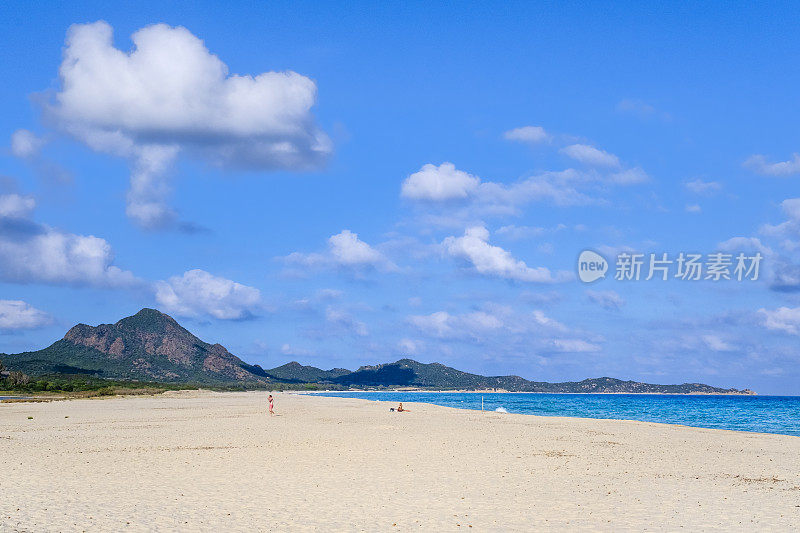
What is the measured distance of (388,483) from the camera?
20359 mm

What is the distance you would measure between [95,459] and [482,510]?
55.9 feet

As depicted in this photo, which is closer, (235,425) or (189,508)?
(189,508)

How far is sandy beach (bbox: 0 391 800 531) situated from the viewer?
1504cm

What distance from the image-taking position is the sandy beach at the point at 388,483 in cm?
1504

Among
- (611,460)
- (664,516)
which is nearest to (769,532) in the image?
(664,516)

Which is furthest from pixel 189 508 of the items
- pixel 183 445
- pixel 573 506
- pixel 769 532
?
pixel 183 445

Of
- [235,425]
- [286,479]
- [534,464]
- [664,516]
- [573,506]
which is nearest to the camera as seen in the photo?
[664,516]

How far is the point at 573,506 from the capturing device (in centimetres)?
1694

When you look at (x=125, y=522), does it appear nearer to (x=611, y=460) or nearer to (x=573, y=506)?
(x=573, y=506)

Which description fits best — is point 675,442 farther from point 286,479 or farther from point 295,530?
point 295,530

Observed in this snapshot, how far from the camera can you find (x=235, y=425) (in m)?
45.2

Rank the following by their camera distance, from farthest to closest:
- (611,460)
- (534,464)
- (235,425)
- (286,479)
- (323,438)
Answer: (235,425) < (323,438) < (611,460) < (534,464) < (286,479)

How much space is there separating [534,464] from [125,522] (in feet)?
52.5

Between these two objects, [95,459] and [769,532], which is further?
[95,459]
